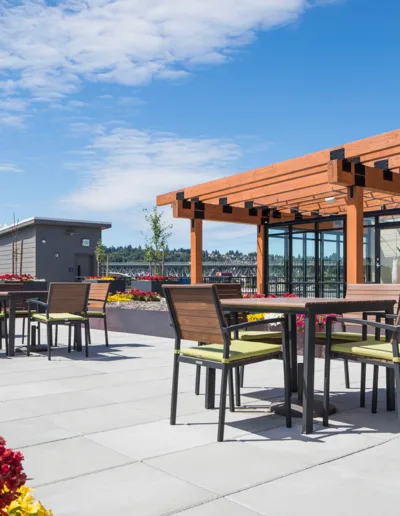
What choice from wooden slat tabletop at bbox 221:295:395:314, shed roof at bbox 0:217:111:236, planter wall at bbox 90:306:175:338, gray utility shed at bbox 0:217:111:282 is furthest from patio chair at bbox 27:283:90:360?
gray utility shed at bbox 0:217:111:282

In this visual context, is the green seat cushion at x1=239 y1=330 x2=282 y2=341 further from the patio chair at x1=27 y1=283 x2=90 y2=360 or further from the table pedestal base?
the patio chair at x1=27 y1=283 x2=90 y2=360

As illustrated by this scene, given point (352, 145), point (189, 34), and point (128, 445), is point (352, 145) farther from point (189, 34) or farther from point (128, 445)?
point (128, 445)

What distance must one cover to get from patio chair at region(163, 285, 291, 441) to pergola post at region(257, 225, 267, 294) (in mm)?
13029

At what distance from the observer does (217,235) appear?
1848 cm

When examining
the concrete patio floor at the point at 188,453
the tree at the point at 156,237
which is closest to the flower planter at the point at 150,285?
the tree at the point at 156,237

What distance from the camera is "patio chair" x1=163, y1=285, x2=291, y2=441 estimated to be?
3365 mm

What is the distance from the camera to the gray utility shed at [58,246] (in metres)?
28.3

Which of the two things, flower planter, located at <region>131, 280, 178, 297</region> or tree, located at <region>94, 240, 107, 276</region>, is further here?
tree, located at <region>94, 240, 107, 276</region>

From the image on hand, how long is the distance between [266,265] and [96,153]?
6.34 m

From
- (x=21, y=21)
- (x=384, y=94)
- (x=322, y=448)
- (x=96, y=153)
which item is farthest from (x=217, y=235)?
(x=322, y=448)

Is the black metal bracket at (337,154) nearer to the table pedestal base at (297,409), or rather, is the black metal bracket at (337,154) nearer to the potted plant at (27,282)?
the table pedestal base at (297,409)

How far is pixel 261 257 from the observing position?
1686cm

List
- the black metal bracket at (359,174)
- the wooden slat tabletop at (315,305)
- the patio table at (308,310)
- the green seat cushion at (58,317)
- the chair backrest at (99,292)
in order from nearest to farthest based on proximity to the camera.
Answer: the patio table at (308,310) → the wooden slat tabletop at (315,305) → the green seat cushion at (58,317) → the chair backrest at (99,292) → the black metal bracket at (359,174)

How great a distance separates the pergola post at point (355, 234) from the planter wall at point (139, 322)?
11.3ft
